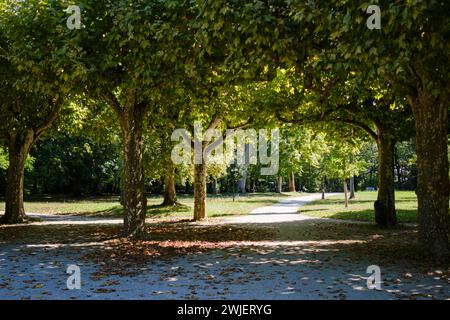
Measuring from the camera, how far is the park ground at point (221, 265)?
24.3 feet

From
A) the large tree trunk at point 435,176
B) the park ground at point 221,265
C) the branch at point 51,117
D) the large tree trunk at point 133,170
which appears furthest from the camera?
the branch at point 51,117

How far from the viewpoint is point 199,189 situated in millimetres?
21547

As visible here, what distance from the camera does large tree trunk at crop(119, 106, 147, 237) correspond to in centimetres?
1384

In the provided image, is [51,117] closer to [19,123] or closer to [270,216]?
[19,123]

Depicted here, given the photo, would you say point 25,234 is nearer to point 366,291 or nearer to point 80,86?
point 80,86

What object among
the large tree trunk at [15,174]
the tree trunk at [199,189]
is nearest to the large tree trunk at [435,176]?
the tree trunk at [199,189]

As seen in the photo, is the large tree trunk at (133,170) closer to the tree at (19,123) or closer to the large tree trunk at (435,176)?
the tree at (19,123)

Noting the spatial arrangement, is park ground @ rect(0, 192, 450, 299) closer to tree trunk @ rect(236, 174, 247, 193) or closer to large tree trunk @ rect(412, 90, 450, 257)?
large tree trunk @ rect(412, 90, 450, 257)

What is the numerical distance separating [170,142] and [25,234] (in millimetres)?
11799

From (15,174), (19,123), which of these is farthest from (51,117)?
(15,174)

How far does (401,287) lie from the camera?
301 inches

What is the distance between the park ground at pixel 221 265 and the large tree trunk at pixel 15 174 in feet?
12.8

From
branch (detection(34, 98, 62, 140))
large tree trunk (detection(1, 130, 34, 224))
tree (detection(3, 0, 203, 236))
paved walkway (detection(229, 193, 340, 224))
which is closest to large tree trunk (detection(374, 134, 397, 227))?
paved walkway (detection(229, 193, 340, 224))
